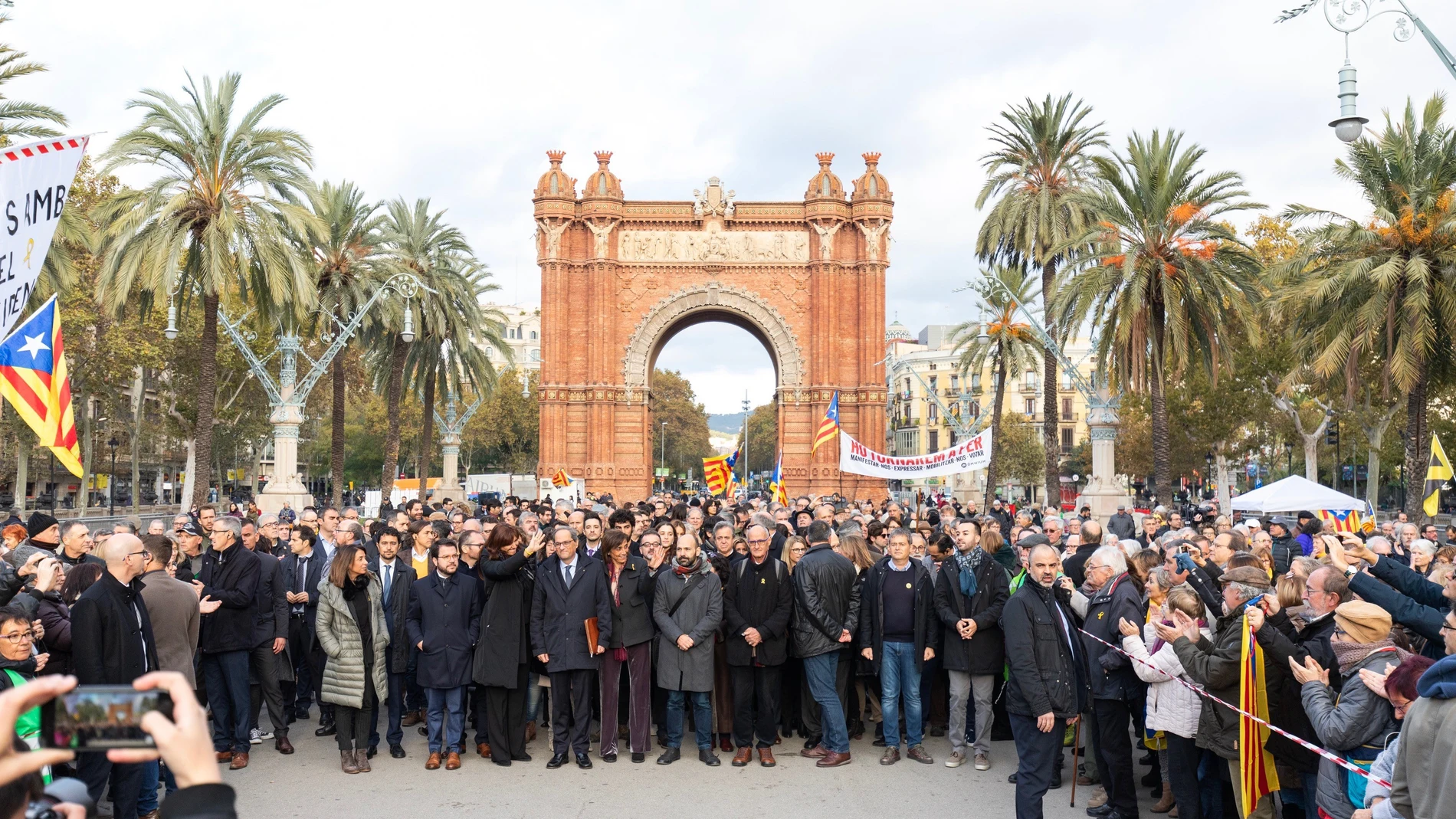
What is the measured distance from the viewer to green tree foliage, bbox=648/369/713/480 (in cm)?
9750

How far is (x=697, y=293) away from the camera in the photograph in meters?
42.7

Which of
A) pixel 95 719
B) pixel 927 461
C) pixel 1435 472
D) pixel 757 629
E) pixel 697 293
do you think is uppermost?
pixel 697 293

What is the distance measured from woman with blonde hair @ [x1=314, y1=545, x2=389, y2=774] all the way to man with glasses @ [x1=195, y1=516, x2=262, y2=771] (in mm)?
637

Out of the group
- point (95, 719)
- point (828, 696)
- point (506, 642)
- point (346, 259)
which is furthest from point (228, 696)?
point (346, 259)

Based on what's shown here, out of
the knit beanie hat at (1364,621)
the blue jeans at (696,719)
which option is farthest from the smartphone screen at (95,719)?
the blue jeans at (696,719)

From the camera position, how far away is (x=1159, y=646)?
6.96 metres

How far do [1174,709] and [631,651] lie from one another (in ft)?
14.2

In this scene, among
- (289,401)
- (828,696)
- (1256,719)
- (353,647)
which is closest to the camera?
(1256,719)

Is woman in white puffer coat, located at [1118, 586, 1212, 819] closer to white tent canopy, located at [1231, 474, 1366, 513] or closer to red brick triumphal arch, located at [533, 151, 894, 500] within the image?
white tent canopy, located at [1231, 474, 1366, 513]

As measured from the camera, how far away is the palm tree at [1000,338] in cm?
3650

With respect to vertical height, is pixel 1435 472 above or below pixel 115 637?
above

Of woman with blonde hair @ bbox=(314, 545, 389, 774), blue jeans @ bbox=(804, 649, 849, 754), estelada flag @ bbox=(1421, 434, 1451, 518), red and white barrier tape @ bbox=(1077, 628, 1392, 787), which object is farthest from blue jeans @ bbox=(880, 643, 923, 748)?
estelada flag @ bbox=(1421, 434, 1451, 518)

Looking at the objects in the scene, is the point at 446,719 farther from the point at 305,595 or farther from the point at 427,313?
the point at 427,313

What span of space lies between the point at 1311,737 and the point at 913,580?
345cm
